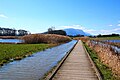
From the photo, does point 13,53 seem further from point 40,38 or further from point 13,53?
point 40,38

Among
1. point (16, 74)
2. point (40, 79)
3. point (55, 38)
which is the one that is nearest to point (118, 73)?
point (40, 79)

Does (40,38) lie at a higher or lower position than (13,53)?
higher

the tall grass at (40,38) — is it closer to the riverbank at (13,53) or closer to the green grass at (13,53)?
the riverbank at (13,53)

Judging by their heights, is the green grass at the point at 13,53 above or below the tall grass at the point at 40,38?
below

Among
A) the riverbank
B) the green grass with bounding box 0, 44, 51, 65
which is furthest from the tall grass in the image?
the green grass with bounding box 0, 44, 51, 65

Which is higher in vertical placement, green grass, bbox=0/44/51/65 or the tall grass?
the tall grass

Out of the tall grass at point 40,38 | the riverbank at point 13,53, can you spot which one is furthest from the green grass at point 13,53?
the tall grass at point 40,38

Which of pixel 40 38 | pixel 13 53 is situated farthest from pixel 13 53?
pixel 40 38

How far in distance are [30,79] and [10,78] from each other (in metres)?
1.19

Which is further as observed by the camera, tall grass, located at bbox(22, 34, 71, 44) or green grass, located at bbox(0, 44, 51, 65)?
tall grass, located at bbox(22, 34, 71, 44)

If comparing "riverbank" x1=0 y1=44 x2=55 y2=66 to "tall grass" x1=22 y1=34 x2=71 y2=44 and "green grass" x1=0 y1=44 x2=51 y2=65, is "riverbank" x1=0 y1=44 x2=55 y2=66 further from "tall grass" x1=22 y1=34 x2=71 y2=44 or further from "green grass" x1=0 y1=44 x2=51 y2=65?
"tall grass" x1=22 y1=34 x2=71 y2=44

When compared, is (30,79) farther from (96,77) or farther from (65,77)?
(96,77)

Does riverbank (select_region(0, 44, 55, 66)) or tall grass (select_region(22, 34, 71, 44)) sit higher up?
tall grass (select_region(22, 34, 71, 44))

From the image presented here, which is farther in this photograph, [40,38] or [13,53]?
[40,38]
